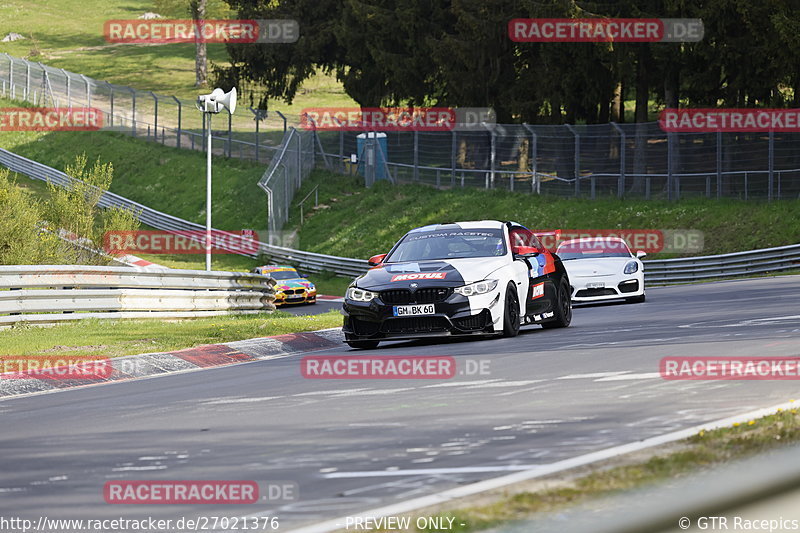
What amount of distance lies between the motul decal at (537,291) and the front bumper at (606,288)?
703cm

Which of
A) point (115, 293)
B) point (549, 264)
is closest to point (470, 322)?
point (549, 264)

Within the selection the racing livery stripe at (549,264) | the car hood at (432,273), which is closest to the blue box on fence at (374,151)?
the racing livery stripe at (549,264)

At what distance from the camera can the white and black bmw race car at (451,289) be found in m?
14.9

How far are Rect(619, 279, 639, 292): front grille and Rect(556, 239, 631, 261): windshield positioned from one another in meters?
0.98

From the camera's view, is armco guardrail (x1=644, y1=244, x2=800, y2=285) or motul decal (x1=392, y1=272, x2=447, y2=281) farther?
armco guardrail (x1=644, y1=244, x2=800, y2=285)

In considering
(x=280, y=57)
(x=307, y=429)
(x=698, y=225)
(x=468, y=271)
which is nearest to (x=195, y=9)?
(x=280, y=57)

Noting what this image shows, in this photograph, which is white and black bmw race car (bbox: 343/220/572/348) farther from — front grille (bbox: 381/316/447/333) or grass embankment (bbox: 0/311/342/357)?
grass embankment (bbox: 0/311/342/357)

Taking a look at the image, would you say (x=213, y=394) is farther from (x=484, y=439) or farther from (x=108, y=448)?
(x=484, y=439)

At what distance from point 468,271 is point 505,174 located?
103 feet

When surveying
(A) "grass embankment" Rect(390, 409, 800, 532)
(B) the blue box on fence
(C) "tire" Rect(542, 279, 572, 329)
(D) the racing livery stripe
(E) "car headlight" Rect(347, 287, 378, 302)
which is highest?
(B) the blue box on fence

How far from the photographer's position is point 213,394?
11.1 m

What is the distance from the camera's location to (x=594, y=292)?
77.5 ft

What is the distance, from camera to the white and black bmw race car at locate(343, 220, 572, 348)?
14.9 meters

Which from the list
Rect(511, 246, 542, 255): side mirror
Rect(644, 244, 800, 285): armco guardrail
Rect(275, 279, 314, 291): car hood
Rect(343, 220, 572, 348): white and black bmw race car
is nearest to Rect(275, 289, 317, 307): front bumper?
Rect(275, 279, 314, 291): car hood
